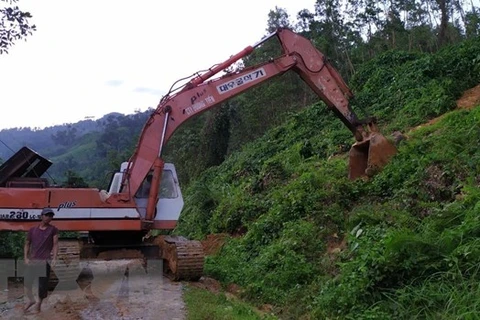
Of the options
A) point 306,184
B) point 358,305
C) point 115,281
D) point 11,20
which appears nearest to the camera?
point 358,305

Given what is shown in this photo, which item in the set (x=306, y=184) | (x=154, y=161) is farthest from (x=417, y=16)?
(x=154, y=161)

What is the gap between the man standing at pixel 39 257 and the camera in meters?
7.19

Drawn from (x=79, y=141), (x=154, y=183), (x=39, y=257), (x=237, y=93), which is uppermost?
(x=79, y=141)

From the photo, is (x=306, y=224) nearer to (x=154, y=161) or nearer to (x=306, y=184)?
(x=306, y=184)

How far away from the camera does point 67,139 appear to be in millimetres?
119188

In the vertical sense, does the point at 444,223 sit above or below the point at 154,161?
below

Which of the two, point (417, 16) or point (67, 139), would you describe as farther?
point (67, 139)

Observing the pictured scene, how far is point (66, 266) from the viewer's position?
8.97 metres

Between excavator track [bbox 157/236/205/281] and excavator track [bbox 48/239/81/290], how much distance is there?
171cm

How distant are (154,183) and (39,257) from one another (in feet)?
9.70

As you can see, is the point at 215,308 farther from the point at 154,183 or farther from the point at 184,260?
the point at 154,183

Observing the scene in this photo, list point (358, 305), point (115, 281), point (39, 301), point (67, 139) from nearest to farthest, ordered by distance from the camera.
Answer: point (358, 305), point (39, 301), point (115, 281), point (67, 139)

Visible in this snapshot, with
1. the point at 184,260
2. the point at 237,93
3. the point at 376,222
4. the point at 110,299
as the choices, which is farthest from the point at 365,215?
the point at 110,299

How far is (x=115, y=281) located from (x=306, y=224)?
12.4 feet
